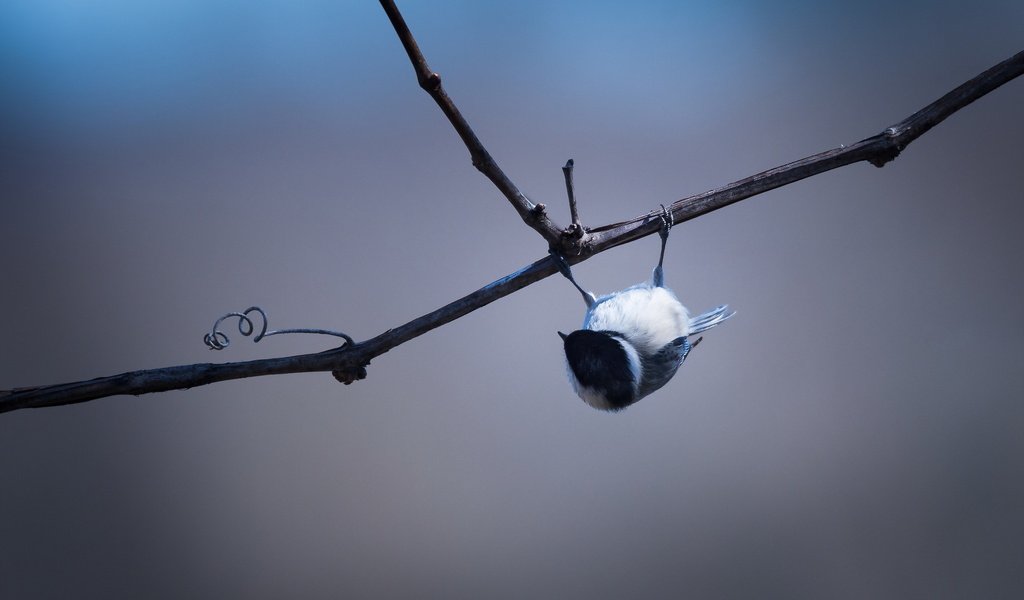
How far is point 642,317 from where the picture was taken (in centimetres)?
101

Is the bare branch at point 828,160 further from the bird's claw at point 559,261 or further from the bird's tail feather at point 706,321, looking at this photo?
the bird's tail feather at point 706,321

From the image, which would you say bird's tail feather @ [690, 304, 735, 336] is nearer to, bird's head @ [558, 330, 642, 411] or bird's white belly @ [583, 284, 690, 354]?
bird's white belly @ [583, 284, 690, 354]

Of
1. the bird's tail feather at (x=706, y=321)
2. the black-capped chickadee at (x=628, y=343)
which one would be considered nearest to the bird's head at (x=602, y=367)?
the black-capped chickadee at (x=628, y=343)

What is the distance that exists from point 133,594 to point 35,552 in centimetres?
23

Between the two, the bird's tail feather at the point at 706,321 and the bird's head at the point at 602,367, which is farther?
the bird's tail feather at the point at 706,321

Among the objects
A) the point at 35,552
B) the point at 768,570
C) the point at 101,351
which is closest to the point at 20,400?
the point at 101,351

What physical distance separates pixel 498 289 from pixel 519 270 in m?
0.04

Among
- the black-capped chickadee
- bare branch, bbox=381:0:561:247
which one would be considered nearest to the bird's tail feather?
the black-capped chickadee

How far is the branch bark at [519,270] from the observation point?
3.03 feet

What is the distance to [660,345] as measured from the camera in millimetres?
1042

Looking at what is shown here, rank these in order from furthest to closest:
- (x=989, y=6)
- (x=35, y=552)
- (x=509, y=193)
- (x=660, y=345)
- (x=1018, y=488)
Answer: (x=989, y=6) < (x=1018, y=488) < (x=35, y=552) < (x=660, y=345) < (x=509, y=193)

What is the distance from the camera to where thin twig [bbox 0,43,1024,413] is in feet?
3.04

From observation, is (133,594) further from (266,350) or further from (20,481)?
(266,350)

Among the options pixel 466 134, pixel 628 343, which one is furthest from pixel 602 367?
pixel 466 134
